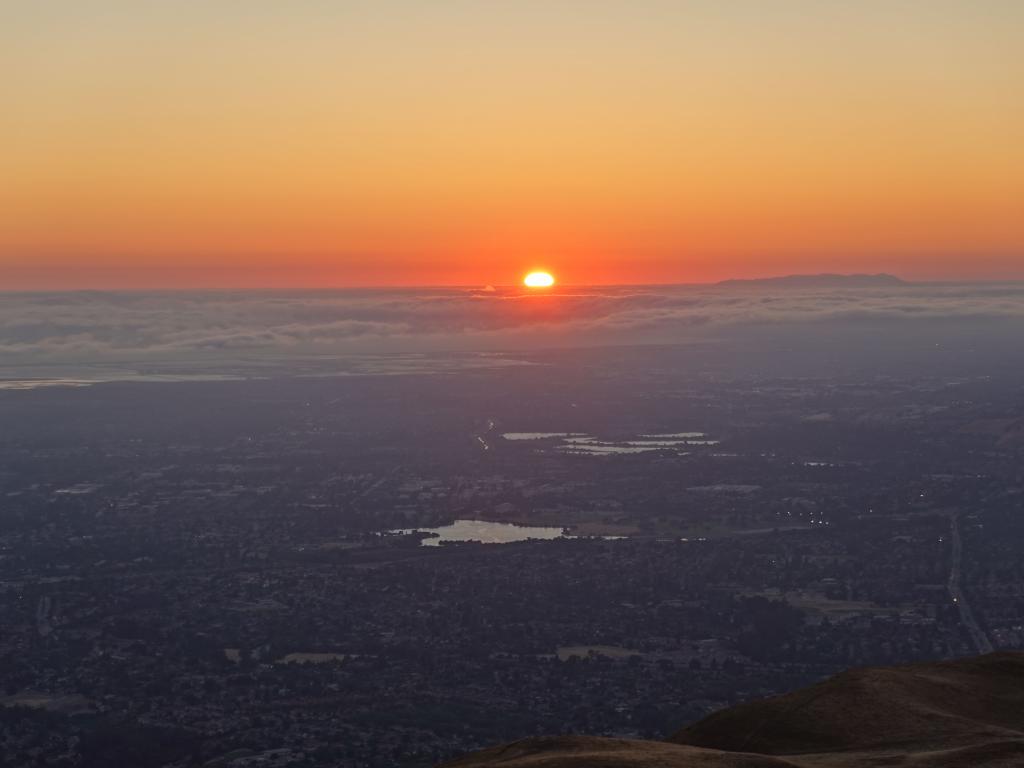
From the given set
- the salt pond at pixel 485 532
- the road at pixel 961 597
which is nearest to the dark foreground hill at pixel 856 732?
the road at pixel 961 597

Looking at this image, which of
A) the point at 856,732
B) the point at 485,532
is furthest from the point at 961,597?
the point at 856,732

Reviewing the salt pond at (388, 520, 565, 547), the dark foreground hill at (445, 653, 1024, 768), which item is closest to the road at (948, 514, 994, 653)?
the dark foreground hill at (445, 653, 1024, 768)

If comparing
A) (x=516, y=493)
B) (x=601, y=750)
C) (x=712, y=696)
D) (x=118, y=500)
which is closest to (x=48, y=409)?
(x=118, y=500)

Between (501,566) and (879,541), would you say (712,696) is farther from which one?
(879,541)

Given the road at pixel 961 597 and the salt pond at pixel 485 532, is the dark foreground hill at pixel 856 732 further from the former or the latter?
the salt pond at pixel 485 532

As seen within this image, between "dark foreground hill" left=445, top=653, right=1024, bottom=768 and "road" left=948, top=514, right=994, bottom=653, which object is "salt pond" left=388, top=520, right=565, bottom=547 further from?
"dark foreground hill" left=445, top=653, right=1024, bottom=768
